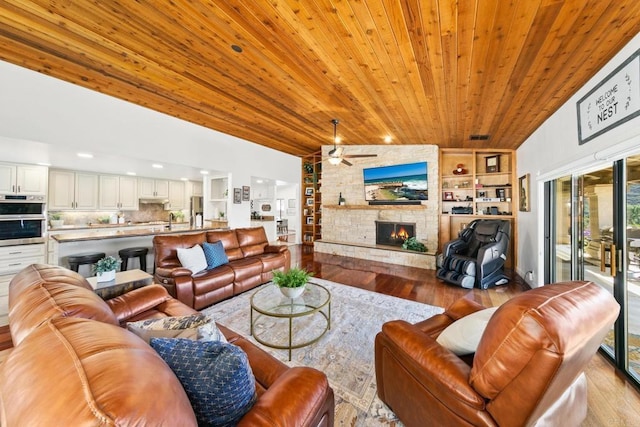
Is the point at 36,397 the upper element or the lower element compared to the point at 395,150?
lower

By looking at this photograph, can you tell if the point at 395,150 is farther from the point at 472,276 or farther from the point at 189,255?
the point at 189,255

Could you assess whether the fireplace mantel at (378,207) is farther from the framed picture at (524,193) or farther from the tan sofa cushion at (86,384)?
the tan sofa cushion at (86,384)

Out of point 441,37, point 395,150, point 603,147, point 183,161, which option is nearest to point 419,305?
point 603,147

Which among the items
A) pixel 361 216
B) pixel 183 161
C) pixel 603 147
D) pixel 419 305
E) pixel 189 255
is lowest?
pixel 419 305

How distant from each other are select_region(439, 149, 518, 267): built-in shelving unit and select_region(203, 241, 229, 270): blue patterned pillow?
4.72m

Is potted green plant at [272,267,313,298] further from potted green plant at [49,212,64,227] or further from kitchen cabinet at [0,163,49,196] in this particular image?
potted green plant at [49,212,64,227]

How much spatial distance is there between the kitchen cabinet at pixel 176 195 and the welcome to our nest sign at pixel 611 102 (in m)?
7.92

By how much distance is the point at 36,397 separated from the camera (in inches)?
20.5

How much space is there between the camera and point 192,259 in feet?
10.6

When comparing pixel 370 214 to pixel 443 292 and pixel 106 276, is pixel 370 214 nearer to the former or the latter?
pixel 443 292

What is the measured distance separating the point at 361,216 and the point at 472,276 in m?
3.06

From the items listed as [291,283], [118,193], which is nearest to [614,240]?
[291,283]

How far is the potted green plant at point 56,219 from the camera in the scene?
191 inches

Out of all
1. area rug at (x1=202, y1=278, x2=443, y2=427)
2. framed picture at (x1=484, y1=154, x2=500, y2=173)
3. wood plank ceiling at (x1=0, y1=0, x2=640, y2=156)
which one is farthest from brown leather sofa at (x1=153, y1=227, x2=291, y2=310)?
framed picture at (x1=484, y1=154, x2=500, y2=173)
